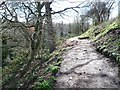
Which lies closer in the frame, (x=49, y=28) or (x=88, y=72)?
(x=88, y=72)

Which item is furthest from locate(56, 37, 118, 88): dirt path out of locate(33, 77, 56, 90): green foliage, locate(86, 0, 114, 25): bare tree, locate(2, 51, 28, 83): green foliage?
locate(86, 0, 114, 25): bare tree

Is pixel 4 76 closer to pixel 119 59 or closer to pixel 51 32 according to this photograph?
pixel 51 32

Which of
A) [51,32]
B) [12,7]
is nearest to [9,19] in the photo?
[12,7]

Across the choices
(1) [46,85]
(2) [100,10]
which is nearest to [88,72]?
(1) [46,85]

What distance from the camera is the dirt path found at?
6.00 metres

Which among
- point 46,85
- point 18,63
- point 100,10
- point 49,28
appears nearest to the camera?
point 46,85

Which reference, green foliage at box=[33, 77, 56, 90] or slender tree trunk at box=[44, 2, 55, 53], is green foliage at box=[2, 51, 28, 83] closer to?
slender tree trunk at box=[44, 2, 55, 53]

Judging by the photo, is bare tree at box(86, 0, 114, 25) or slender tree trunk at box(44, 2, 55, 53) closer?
slender tree trunk at box(44, 2, 55, 53)

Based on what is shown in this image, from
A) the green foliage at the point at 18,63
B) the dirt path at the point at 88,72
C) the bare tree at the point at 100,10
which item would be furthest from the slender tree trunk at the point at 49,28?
the bare tree at the point at 100,10

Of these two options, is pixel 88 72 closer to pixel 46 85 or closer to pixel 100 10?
pixel 46 85

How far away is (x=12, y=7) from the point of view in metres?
10.8

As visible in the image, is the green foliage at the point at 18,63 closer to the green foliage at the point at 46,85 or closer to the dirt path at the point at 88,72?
the dirt path at the point at 88,72

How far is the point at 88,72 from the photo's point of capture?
266 inches

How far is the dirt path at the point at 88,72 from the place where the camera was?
6000 mm
